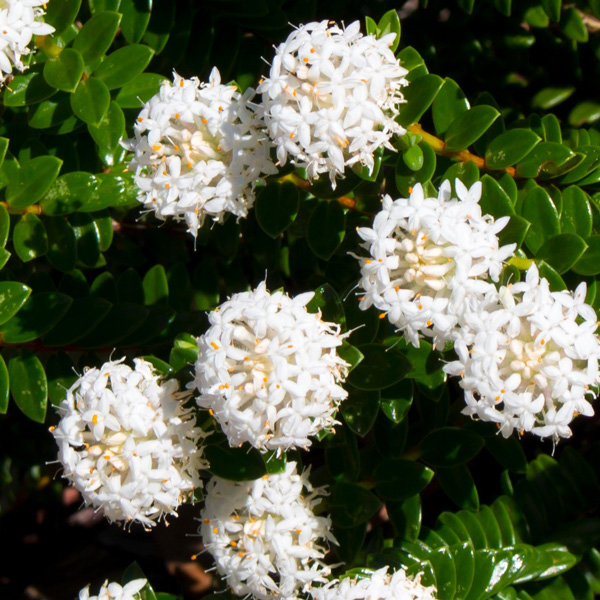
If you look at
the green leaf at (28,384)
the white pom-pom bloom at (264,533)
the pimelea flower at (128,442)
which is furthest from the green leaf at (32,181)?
the white pom-pom bloom at (264,533)

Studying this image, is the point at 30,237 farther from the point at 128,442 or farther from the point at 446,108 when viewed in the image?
→ the point at 446,108

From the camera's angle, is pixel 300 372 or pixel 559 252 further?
pixel 559 252

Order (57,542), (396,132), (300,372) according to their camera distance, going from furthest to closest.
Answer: (57,542) < (396,132) < (300,372)

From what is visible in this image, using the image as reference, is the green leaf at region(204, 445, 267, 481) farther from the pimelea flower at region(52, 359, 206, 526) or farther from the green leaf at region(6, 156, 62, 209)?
→ the green leaf at region(6, 156, 62, 209)

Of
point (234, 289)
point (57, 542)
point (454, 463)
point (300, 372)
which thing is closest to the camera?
point (300, 372)

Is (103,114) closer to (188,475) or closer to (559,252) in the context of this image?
(188,475)

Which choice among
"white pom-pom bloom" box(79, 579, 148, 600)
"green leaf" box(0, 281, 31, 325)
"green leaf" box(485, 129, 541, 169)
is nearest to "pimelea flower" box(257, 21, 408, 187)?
"green leaf" box(485, 129, 541, 169)

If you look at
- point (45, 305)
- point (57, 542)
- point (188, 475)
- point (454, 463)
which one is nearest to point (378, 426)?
point (454, 463)
